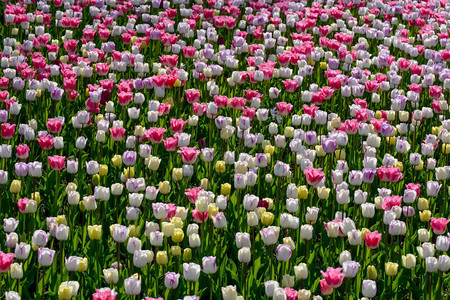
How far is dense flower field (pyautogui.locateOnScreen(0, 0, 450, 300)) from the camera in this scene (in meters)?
3.94

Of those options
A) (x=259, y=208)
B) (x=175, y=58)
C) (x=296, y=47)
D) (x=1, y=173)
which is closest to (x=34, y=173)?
(x=1, y=173)

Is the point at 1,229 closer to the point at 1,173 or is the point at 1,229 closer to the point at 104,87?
the point at 1,173

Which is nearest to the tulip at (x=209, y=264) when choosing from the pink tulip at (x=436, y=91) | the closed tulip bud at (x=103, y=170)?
the closed tulip bud at (x=103, y=170)

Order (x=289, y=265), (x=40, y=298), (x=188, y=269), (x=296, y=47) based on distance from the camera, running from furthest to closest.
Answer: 1. (x=296, y=47)
2. (x=289, y=265)
3. (x=40, y=298)
4. (x=188, y=269)

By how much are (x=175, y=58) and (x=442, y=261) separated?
3.69 m

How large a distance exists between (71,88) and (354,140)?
7.66 feet

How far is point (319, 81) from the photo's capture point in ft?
24.9

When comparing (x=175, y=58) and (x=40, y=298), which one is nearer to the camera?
(x=40, y=298)

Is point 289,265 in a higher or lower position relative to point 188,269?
lower

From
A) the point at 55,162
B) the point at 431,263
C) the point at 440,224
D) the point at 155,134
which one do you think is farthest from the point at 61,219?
the point at 440,224

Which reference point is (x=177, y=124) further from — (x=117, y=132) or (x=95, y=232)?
(x=95, y=232)

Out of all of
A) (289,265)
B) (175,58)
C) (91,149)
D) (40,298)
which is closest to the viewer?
(40,298)

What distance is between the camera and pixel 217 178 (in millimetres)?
5473

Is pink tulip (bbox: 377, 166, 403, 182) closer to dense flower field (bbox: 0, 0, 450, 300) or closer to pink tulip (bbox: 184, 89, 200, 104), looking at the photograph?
dense flower field (bbox: 0, 0, 450, 300)
